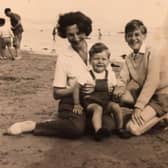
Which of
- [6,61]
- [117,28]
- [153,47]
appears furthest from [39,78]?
[117,28]

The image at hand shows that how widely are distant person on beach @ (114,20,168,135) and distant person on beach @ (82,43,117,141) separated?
11 centimetres

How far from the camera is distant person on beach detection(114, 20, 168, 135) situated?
429 centimetres

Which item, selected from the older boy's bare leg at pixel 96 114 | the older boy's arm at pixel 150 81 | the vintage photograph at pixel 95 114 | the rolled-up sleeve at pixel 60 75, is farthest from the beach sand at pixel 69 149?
the rolled-up sleeve at pixel 60 75

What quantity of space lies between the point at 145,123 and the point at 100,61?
0.62 meters

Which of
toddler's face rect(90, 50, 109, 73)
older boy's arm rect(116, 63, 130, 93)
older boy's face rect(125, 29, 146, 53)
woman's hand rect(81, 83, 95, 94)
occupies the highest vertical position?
older boy's face rect(125, 29, 146, 53)

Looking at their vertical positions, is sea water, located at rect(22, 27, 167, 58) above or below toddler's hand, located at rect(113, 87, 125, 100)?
below

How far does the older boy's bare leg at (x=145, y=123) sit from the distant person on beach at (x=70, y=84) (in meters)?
0.15

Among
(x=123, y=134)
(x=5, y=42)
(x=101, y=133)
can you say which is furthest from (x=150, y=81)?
(x=5, y=42)

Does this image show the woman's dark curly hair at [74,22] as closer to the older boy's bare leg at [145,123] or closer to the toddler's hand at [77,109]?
the toddler's hand at [77,109]

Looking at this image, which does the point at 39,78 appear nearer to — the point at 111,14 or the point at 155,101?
the point at 155,101

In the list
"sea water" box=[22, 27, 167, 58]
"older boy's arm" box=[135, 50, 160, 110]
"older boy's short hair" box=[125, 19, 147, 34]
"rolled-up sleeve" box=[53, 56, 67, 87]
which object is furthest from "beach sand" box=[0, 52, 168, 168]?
"sea water" box=[22, 27, 167, 58]

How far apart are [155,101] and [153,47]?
1.46 ft

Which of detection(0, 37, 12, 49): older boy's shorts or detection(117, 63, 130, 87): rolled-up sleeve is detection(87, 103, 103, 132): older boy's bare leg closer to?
detection(117, 63, 130, 87): rolled-up sleeve

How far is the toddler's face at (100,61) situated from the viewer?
13.7 feet
